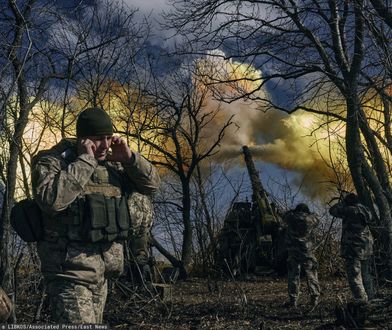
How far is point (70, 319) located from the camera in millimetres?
3898

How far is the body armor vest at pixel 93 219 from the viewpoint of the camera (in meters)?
4.07

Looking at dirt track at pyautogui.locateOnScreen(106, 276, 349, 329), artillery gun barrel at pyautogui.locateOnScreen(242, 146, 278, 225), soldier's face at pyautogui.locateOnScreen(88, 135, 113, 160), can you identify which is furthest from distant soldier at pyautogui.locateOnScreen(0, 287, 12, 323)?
artillery gun barrel at pyautogui.locateOnScreen(242, 146, 278, 225)

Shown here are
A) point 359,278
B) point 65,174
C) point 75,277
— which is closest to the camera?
point 65,174

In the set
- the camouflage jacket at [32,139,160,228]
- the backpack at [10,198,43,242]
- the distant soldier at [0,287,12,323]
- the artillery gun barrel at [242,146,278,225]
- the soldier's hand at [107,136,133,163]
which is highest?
the artillery gun barrel at [242,146,278,225]

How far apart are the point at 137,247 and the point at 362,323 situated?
5149mm

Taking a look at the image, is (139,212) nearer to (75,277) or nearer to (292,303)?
(75,277)

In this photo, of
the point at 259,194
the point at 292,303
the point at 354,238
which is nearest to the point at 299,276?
the point at 292,303

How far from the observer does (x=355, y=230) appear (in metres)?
9.27

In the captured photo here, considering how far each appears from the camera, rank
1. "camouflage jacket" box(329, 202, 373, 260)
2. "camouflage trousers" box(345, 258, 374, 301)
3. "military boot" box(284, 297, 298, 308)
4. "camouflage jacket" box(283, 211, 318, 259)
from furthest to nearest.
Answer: "camouflage jacket" box(283, 211, 318, 259) → "military boot" box(284, 297, 298, 308) → "camouflage jacket" box(329, 202, 373, 260) → "camouflage trousers" box(345, 258, 374, 301)

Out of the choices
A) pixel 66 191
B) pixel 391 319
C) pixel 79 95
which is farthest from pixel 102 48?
pixel 66 191

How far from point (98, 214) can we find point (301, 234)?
6.63 metres

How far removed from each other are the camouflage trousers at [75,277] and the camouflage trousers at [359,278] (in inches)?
226

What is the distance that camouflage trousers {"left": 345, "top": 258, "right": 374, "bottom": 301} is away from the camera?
9102mm

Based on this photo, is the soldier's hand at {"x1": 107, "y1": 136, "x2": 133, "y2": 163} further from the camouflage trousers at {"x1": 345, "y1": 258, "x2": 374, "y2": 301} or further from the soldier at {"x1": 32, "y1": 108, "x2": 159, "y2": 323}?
the camouflage trousers at {"x1": 345, "y1": 258, "x2": 374, "y2": 301}
